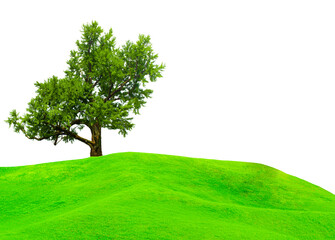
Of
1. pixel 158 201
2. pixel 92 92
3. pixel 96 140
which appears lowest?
pixel 158 201

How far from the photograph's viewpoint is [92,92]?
2483cm

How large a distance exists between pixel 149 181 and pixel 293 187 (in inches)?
355

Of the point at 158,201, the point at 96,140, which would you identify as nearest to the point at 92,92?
the point at 96,140

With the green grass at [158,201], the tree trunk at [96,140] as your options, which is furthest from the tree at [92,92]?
the green grass at [158,201]

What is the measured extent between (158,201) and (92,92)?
559 inches

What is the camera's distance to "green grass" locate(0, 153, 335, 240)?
10.3 metres

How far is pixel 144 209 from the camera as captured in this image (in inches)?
454

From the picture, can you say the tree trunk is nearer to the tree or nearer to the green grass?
the tree

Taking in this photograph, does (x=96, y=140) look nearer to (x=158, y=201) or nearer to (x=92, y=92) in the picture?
(x=92, y=92)

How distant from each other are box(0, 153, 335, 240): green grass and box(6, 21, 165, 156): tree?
3308 millimetres

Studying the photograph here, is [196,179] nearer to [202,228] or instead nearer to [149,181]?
[149,181]

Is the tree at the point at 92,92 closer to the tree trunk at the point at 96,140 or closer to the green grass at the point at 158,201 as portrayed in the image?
the tree trunk at the point at 96,140

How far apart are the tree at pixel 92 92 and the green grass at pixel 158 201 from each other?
10.9 ft

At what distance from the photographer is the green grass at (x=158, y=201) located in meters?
10.3
